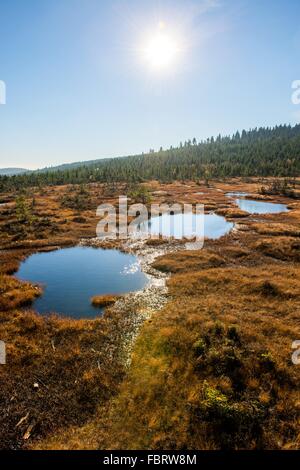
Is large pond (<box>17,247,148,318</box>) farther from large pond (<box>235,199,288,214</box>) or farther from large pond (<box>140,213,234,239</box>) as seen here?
large pond (<box>235,199,288,214</box>)

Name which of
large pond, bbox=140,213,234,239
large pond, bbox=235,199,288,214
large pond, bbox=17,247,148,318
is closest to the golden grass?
large pond, bbox=17,247,148,318

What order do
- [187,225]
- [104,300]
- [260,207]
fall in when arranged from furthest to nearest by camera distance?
1. [260,207]
2. [187,225]
3. [104,300]

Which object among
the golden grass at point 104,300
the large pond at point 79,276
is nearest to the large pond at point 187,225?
the large pond at point 79,276

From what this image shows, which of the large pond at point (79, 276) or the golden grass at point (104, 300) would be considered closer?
the golden grass at point (104, 300)

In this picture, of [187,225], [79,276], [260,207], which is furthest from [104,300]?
[260,207]

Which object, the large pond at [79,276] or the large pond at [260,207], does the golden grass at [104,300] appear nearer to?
the large pond at [79,276]

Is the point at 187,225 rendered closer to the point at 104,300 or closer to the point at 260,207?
the point at 260,207
